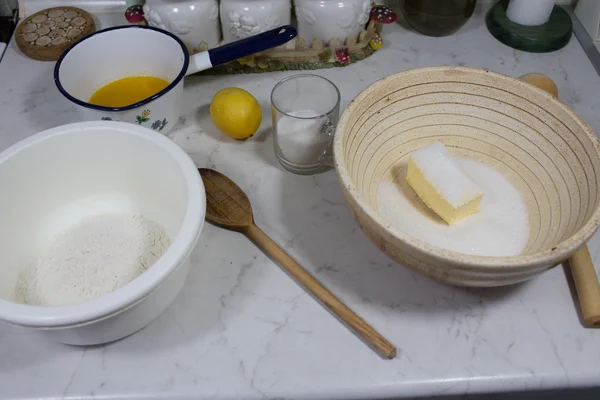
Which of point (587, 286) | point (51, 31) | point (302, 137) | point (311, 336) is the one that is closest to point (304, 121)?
point (302, 137)

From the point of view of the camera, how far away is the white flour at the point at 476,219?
0.63 meters

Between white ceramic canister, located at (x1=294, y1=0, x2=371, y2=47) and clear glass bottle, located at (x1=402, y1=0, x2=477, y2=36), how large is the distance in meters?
0.12

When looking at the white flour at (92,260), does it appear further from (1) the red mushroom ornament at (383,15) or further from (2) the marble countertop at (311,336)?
(1) the red mushroom ornament at (383,15)

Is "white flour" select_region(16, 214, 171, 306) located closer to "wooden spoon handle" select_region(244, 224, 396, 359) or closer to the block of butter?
"wooden spoon handle" select_region(244, 224, 396, 359)

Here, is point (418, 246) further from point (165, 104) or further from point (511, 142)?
point (165, 104)

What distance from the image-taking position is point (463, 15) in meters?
0.92

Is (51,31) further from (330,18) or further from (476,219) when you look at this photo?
(476,219)

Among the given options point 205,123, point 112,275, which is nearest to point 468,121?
point 205,123

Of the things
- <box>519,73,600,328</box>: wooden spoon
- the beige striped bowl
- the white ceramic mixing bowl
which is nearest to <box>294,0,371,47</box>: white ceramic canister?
the beige striped bowl

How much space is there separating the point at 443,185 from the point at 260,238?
0.23 meters

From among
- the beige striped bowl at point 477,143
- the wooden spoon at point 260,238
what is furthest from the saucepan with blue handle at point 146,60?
the beige striped bowl at point 477,143

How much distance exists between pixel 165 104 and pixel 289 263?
12.0 inches

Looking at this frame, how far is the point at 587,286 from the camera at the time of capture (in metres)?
0.60

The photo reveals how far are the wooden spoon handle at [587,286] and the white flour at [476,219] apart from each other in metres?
0.07
